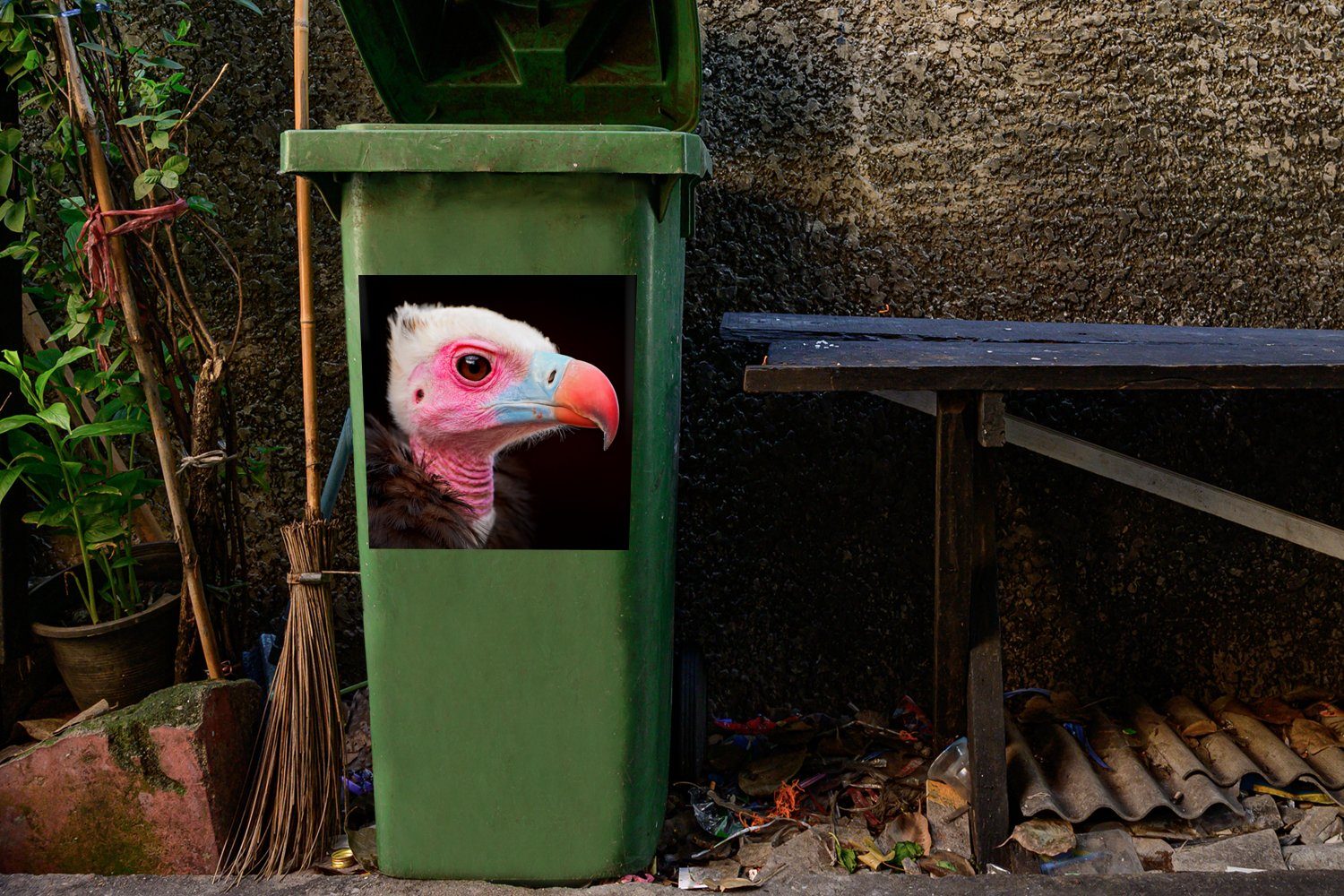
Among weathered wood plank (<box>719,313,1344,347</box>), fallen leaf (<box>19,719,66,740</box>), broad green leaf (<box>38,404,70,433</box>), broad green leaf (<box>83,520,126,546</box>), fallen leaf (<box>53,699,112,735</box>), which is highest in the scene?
weathered wood plank (<box>719,313,1344,347</box>)

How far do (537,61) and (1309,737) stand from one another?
99.2 inches

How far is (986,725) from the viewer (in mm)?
2090

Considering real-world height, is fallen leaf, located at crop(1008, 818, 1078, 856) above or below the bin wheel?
below

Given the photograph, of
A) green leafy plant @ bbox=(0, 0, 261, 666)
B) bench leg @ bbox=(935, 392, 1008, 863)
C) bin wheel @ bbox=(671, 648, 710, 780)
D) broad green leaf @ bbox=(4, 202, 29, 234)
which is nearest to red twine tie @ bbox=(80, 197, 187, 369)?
green leafy plant @ bbox=(0, 0, 261, 666)

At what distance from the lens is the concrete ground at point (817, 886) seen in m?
1.93

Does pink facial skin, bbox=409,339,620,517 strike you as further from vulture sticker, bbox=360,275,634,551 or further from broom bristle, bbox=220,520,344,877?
broom bristle, bbox=220,520,344,877

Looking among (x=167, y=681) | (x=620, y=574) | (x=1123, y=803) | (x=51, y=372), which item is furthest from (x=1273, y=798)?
(x=51, y=372)

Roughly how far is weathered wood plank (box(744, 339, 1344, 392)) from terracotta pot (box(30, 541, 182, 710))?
154 cm

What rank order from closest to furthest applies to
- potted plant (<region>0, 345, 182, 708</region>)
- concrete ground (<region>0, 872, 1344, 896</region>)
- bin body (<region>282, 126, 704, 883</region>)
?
1. bin body (<region>282, 126, 704, 883</region>)
2. concrete ground (<region>0, 872, 1344, 896</region>)
3. potted plant (<region>0, 345, 182, 708</region>)

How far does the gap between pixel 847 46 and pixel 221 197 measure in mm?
1723

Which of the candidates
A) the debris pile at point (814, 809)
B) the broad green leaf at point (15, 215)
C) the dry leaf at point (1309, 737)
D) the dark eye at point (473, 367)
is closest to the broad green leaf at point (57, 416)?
the broad green leaf at point (15, 215)

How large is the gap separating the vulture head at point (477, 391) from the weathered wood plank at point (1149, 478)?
0.97 m

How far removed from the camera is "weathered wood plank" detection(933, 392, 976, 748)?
212cm

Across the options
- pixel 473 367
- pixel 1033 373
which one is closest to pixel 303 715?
pixel 473 367
